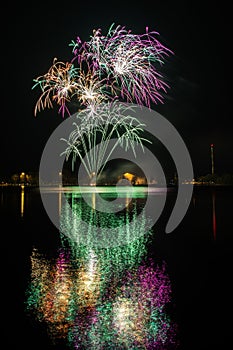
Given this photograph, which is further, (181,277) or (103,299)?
(181,277)

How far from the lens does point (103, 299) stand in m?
5.09

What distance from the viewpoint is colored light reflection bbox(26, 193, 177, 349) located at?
3.91 m

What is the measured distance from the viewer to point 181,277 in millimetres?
6227

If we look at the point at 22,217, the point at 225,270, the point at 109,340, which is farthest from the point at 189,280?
the point at 22,217

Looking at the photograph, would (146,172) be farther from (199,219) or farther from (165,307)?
(165,307)

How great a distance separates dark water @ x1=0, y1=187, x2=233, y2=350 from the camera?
3945 millimetres

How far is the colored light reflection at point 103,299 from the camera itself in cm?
391

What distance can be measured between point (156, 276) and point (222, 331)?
225 centimetres

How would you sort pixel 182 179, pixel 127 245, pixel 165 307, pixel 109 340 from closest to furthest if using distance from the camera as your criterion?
1. pixel 109 340
2. pixel 165 307
3. pixel 127 245
4. pixel 182 179

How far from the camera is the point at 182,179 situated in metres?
81.0

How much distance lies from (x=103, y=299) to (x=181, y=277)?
1760 mm

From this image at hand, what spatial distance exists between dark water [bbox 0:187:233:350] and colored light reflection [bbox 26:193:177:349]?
140 mm

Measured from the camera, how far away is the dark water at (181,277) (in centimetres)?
395

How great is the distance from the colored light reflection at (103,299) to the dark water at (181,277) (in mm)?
140
